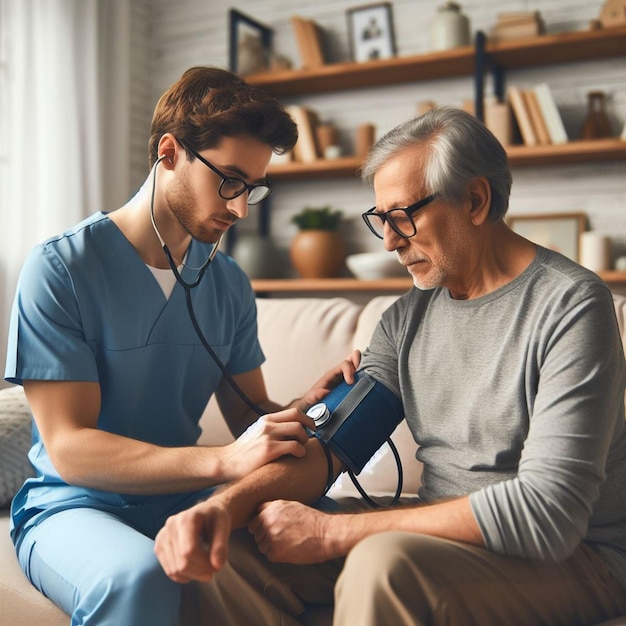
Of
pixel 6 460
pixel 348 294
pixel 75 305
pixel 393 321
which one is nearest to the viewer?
pixel 75 305

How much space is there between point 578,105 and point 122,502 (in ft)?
7.65

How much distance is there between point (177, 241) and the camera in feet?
4.93

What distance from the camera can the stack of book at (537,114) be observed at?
282 centimetres

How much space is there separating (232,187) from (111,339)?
351 mm

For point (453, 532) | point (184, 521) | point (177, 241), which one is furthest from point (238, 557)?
point (177, 241)

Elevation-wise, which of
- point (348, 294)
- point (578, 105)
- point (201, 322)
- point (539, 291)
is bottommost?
point (348, 294)

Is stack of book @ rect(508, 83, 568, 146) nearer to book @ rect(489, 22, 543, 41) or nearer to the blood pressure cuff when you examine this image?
book @ rect(489, 22, 543, 41)

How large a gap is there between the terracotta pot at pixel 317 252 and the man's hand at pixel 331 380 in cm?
166

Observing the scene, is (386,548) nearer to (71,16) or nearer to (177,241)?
(177,241)

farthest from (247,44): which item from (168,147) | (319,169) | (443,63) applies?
(168,147)

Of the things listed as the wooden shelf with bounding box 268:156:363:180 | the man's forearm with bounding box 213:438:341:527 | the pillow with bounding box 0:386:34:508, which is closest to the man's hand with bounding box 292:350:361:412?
the man's forearm with bounding box 213:438:341:527

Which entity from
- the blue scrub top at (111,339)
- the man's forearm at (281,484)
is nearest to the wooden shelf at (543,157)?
the blue scrub top at (111,339)

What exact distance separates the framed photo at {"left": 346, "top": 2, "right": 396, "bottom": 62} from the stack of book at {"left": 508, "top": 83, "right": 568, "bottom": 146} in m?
0.60

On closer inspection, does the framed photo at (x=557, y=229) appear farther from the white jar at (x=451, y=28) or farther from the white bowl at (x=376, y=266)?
the white jar at (x=451, y=28)
